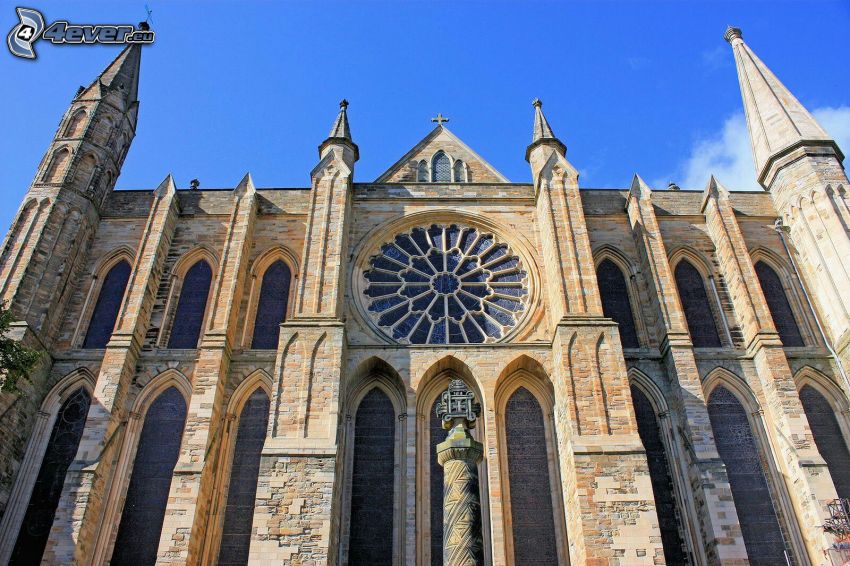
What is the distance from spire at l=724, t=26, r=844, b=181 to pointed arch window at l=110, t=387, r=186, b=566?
53.1 ft

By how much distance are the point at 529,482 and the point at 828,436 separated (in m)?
6.53

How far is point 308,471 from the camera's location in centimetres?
1364

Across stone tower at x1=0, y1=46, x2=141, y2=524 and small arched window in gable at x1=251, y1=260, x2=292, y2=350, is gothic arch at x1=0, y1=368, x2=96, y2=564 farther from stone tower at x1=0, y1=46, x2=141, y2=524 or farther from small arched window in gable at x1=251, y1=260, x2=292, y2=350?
small arched window in gable at x1=251, y1=260, x2=292, y2=350

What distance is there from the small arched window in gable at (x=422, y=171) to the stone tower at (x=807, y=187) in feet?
29.9

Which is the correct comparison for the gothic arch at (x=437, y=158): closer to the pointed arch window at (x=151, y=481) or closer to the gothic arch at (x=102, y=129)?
the gothic arch at (x=102, y=129)

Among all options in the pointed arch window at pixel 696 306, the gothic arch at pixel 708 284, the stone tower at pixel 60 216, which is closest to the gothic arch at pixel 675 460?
the pointed arch window at pixel 696 306

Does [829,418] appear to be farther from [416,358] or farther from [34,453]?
[34,453]

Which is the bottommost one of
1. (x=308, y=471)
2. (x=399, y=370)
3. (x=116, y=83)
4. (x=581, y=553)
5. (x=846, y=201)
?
(x=581, y=553)

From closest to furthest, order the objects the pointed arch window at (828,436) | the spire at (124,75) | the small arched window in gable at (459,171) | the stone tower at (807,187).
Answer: the pointed arch window at (828,436), the stone tower at (807,187), the spire at (124,75), the small arched window in gable at (459,171)

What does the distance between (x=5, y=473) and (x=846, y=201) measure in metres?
19.4

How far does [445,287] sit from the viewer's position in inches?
717

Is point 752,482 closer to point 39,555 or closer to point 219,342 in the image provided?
point 219,342

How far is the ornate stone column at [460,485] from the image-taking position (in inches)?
403

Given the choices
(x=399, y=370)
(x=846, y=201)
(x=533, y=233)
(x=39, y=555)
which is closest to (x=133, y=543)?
(x=39, y=555)
